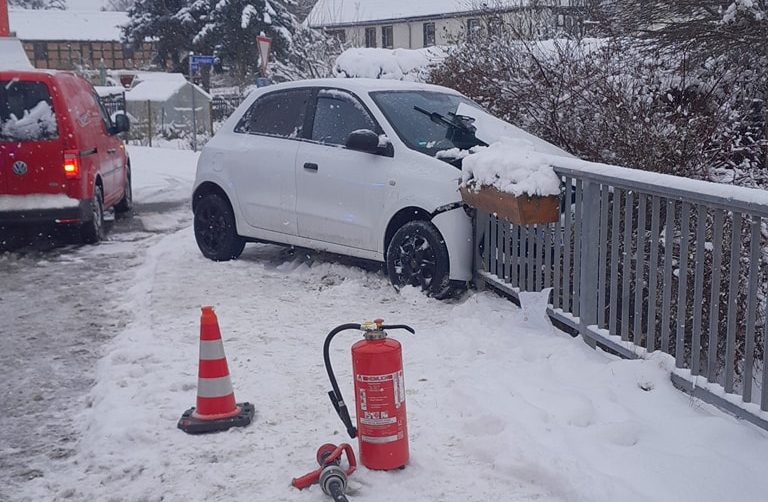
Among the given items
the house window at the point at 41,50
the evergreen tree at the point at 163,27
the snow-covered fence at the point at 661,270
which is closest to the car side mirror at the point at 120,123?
the snow-covered fence at the point at 661,270

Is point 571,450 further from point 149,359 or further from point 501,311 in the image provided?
point 149,359

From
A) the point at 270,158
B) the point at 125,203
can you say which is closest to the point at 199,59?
the point at 125,203

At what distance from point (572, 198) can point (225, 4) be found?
135 ft

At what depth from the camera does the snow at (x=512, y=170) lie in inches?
233

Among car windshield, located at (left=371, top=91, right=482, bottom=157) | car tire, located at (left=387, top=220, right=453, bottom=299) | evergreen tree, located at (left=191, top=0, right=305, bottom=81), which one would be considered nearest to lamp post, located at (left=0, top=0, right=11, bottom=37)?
car windshield, located at (left=371, top=91, right=482, bottom=157)

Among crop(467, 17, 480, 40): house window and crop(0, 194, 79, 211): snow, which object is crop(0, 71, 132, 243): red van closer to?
crop(0, 194, 79, 211): snow

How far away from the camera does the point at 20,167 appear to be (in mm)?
9516

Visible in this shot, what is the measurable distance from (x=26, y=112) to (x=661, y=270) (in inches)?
286

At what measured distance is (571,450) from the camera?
13.8 ft

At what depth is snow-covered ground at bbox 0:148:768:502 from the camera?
4.00m

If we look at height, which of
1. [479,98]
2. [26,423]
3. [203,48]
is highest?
[203,48]

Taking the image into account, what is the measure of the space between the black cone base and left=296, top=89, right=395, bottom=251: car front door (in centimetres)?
311

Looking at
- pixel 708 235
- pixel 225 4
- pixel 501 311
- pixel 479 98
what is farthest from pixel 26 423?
pixel 225 4

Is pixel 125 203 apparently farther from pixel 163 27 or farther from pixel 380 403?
pixel 163 27
